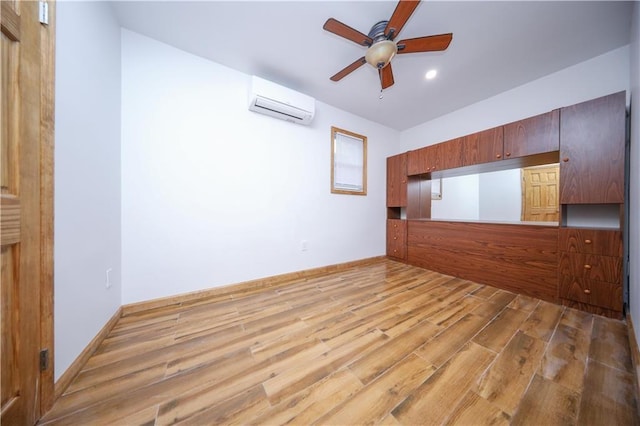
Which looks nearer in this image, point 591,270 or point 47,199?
point 47,199

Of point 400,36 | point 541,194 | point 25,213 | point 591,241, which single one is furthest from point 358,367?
point 541,194

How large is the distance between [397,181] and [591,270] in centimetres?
213

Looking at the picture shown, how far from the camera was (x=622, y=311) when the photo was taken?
1.48 meters

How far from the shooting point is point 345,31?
1.38 m

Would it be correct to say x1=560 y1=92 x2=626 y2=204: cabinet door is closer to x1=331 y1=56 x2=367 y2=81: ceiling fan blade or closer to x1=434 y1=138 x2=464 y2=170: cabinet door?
x1=434 y1=138 x2=464 y2=170: cabinet door

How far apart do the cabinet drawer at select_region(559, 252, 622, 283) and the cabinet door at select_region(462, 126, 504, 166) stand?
3.73 ft

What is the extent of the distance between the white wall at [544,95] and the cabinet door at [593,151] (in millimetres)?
536

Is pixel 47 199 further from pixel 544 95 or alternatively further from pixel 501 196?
pixel 501 196

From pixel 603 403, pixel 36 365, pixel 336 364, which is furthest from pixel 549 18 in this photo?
pixel 36 365

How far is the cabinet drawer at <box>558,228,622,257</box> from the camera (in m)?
1.51

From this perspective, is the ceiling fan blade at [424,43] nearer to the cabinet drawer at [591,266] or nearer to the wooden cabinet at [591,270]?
the wooden cabinet at [591,270]

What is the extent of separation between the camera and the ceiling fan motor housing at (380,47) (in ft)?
4.78

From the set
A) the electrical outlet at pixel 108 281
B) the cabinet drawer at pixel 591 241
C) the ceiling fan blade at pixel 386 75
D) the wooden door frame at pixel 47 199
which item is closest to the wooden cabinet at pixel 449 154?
the cabinet drawer at pixel 591 241

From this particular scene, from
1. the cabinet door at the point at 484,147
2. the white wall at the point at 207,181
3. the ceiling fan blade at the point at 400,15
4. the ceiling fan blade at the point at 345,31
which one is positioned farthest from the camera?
the cabinet door at the point at 484,147
